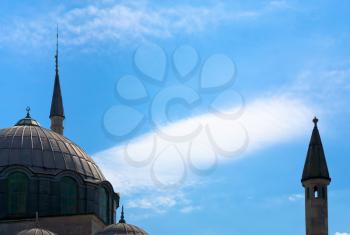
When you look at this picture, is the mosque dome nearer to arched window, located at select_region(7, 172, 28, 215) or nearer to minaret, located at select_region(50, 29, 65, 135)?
arched window, located at select_region(7, 172, 28, 215)

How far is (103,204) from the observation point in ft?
210

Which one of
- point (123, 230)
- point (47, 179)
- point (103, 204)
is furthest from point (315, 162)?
point (47, 179)

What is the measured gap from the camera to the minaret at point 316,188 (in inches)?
2169

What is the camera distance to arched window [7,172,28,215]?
198ft

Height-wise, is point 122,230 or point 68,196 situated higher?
point 68,196

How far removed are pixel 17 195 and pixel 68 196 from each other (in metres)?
2.72

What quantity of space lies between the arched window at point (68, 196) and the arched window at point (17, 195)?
1945mm

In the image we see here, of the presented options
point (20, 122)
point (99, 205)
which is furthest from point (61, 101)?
point (99, 205)

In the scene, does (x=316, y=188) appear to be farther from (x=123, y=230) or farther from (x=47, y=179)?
(x=47, y=179)

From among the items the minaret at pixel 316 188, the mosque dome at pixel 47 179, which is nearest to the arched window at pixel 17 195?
the mosque dome at pixel 47 179

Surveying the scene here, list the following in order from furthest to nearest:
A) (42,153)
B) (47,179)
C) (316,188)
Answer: (42,153) → (47,179) → (316,188)

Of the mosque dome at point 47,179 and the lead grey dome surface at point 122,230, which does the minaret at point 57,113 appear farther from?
the lead grey dome surface at point 122,230

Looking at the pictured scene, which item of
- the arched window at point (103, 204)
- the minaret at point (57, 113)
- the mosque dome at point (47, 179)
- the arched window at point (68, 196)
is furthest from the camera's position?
the minaret at point (57, 113)

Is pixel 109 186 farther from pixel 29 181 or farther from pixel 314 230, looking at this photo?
pixel 314 230
